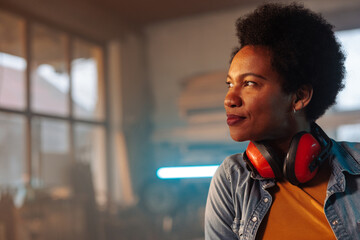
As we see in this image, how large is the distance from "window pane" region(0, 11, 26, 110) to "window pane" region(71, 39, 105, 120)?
0.45 meters

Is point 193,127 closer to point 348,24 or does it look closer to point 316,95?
point 348,24

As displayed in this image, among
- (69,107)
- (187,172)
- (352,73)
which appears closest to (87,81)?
(69,107)

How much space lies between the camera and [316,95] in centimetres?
103

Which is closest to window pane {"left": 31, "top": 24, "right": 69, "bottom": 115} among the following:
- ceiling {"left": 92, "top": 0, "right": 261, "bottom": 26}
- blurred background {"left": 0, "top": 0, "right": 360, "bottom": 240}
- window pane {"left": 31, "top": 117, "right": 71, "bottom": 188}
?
blurred background {"left": 0, "top": 0, "right": 360, "bottom": 240}

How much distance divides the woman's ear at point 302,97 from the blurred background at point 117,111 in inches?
82.7

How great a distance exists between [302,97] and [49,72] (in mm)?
2602

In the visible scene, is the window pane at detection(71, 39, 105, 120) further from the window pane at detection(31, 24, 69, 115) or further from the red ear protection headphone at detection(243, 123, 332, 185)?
the red ear protection headphone at detection(243, 123, 332, 185)

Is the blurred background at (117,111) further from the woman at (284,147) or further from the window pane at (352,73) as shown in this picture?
the woman at (284,147)

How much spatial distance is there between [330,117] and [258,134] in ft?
7.16

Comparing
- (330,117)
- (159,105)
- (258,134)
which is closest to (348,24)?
(330,117)

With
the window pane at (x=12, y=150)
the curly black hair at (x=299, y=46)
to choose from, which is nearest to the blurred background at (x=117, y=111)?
the window pane at (x=12, y=150)

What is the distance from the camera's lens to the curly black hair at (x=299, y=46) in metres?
0.96

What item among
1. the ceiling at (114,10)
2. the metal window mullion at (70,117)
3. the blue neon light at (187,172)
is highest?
the ceiling at (114,10)

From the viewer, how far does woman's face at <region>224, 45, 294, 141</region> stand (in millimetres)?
947
